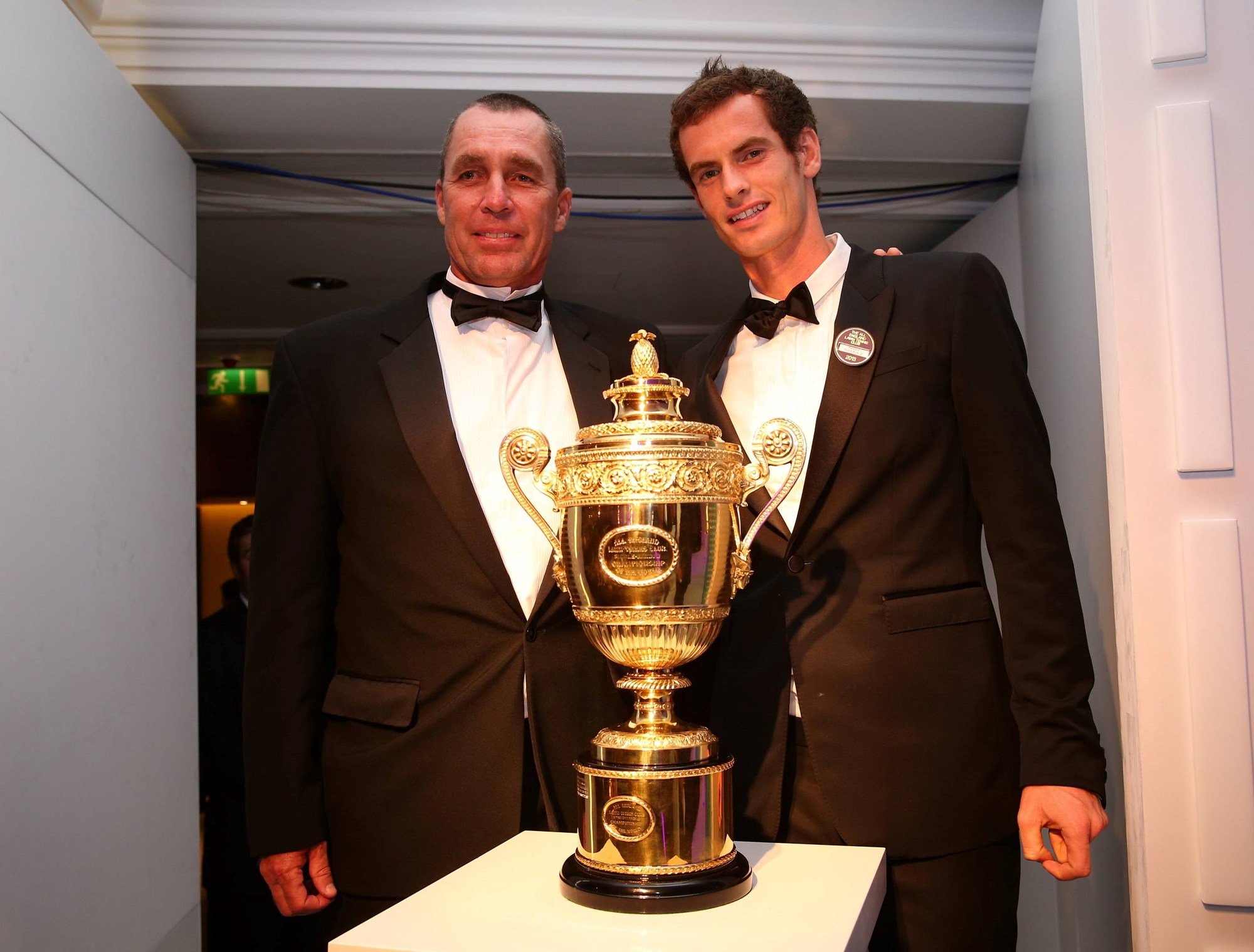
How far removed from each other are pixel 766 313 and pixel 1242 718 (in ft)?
3.03

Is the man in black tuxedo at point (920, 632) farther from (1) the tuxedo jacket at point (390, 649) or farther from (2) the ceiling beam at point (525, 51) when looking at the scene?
(2) the ceiling beam at point (525, 51)

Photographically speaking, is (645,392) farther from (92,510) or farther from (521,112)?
(92,510)

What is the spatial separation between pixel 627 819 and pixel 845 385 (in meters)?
0.76

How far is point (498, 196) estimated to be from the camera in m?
2.02

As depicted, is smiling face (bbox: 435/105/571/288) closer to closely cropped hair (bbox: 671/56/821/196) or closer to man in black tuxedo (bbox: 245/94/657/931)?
man in black tuxedo (bbox: 245/94/657/931)

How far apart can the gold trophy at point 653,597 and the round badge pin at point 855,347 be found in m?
0.41

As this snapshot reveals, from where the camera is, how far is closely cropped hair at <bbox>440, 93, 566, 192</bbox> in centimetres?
209

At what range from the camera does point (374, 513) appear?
1.84 meters

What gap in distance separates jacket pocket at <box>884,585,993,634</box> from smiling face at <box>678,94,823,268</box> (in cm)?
63

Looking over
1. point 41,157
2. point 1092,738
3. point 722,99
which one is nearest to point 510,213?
point 722,99

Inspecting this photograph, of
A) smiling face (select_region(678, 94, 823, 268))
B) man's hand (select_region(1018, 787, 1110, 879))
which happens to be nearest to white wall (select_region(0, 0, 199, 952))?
smiling face (select_region(678, 94, 823, 268))

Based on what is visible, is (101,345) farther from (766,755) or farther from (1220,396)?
(1220,396)

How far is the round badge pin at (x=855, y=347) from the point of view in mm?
1726

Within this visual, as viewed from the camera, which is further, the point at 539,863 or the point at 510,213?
the point at 510,213
